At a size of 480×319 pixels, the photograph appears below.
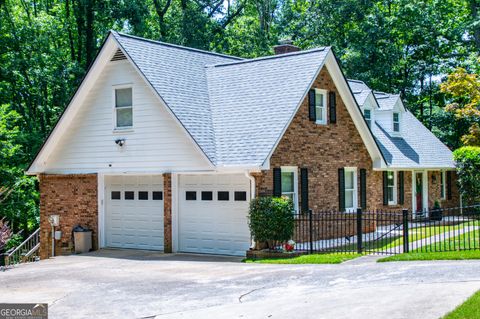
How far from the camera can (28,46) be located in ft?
120

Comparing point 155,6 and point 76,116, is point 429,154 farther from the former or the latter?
point 155,6

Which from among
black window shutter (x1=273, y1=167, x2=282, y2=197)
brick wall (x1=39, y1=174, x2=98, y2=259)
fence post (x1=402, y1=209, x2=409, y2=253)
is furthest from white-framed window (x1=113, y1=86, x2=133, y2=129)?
fence post (x1=402, y1=209, x2=409, y2=253)

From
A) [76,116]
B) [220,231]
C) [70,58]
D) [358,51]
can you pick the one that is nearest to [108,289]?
[220,231]

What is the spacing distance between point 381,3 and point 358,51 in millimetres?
7439

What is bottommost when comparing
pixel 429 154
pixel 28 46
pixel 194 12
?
pixel 429 154

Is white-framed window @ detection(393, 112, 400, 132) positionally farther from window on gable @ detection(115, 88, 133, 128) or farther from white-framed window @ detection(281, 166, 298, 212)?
window on gable @ detection(115, 88, 133, 128)

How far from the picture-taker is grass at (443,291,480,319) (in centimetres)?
983

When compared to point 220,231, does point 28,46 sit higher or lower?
higher

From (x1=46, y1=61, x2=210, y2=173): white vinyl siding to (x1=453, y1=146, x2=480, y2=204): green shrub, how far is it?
58.1 ft

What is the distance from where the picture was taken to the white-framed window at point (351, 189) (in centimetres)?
2528

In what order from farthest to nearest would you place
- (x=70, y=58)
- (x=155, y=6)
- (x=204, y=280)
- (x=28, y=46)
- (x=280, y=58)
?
(x=155, y=6), (x=70, y=58), (x=28, y=46), (x=280, y=58), (x=204, y=280)

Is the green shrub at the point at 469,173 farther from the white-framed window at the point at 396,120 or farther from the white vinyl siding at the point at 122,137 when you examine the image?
the white vinyl siding at the point at 122,137

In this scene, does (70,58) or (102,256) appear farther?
(70,58)


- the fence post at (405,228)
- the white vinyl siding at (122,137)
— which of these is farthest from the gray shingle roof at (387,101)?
the fence post at (405,228)
